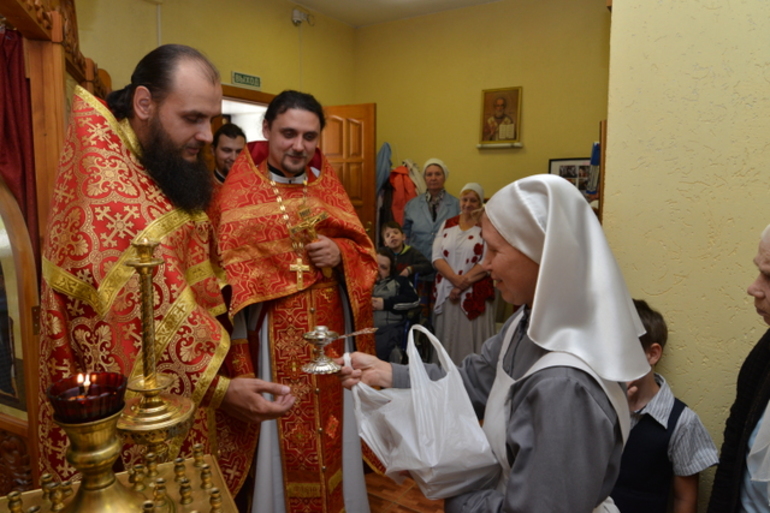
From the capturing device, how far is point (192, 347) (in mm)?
1669

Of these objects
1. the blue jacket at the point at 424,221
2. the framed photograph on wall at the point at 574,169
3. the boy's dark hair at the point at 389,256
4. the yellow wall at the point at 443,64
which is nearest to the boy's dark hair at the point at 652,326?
the boy's dark hair at the point at 389,256

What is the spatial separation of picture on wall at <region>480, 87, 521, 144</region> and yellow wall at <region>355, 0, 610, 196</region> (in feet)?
0.27

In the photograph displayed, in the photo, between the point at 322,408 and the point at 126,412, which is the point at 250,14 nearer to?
the point at 322,408

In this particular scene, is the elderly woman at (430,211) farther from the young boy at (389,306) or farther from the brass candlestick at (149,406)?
the brass candlestick at (149,406)

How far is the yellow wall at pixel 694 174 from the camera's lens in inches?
73.7

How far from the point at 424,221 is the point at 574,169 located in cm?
196

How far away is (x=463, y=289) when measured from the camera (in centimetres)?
504

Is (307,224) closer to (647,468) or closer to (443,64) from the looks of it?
(647,468)

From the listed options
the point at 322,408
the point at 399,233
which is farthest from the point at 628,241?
the point at 399,233

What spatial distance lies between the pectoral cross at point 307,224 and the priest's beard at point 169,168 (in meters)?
0.65

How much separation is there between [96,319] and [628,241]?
6.12 feet

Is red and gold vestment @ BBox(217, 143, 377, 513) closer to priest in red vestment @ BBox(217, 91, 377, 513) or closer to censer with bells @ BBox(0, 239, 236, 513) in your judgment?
priest in red vestment @ BBox(217, 91, 377, 513)

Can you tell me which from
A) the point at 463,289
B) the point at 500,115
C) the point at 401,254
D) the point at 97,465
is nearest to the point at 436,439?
the point at 97,465

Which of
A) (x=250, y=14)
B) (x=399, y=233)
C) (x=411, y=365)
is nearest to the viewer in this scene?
(x=411, y=365)
